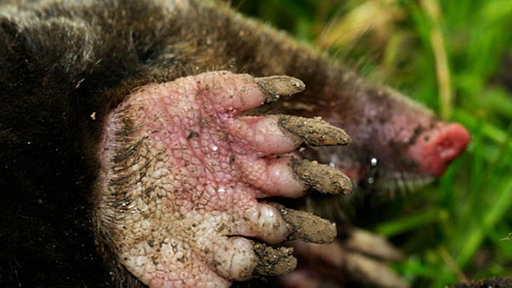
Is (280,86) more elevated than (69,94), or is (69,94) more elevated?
(280,86)

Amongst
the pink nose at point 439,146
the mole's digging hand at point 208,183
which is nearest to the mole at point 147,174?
the mole's digging hand at point 208,183

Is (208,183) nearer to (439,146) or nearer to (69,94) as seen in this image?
(69,94)

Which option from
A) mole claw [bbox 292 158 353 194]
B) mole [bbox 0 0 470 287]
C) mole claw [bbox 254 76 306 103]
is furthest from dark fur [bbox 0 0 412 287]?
mole claw [bbox 292 158 353 194]

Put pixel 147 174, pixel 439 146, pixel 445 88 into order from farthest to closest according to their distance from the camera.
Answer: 1. pixel 445 88
2. pixel 439 146
3. pixel 147 174

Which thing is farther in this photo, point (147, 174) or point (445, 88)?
point (445, 88)

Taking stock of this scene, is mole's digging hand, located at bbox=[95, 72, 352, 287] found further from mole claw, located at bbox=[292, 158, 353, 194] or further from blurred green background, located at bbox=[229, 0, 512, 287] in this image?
blurred green background, located at bbox=[229, 0, 512, 287]

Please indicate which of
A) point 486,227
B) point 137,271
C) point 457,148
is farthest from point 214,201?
point 486,227

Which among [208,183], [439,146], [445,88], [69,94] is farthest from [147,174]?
[445,88]

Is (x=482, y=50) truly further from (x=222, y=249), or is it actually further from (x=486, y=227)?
Result: (x=222, y=249)
